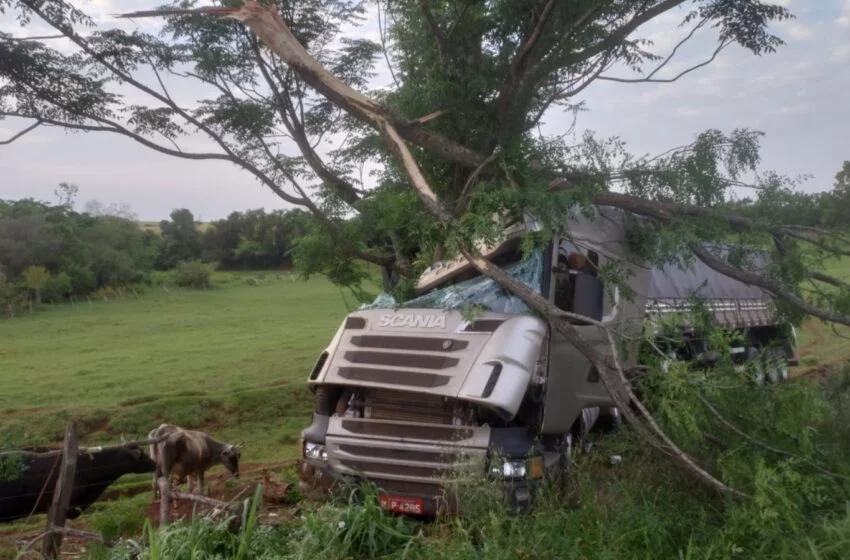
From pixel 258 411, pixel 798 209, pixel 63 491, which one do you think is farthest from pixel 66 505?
pixel 258 411

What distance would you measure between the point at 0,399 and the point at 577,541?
40.3ft

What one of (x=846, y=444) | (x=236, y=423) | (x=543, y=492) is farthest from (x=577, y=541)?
(x=236, y=423)

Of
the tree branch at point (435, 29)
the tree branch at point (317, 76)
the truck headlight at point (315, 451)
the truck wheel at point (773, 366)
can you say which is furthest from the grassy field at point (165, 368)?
the truck wheel at point (773, 366)

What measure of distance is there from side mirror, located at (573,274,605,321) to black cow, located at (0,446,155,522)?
3.90 meters

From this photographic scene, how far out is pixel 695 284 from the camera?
39.4 feet

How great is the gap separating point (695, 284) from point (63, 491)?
849cm

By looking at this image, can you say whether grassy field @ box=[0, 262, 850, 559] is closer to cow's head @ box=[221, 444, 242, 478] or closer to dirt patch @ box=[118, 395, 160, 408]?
dirt patch @ box=[118, 395, 160, 408]

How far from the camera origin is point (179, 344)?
23.5 meters

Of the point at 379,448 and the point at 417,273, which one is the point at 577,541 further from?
the point at 417,273

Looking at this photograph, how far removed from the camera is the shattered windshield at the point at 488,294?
7.62 m

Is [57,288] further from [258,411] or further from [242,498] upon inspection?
[242,498]

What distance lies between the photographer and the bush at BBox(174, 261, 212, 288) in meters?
39.3

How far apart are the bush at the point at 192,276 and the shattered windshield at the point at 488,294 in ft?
107

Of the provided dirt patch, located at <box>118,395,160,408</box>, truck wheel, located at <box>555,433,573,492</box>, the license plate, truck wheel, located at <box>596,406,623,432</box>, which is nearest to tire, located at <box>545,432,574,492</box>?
truck wheel, located at <box>555,433,573,492</box>
